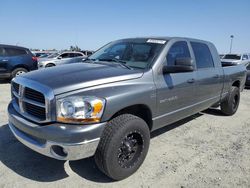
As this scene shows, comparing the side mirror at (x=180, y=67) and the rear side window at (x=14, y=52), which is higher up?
the side mirror at (x=180, y=67)

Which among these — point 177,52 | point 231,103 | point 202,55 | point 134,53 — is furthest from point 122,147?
point 231,103

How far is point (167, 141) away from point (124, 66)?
163 cm

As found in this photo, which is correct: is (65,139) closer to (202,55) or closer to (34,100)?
(34,100)

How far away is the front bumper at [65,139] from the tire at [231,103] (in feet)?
13.8

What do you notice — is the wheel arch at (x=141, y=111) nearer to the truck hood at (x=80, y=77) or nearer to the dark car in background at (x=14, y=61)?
the truck hood at (x=80, y=77)

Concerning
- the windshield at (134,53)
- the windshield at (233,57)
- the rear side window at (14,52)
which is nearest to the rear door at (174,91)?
the windshield at (134,53)

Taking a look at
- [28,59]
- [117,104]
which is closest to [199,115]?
[117,104]

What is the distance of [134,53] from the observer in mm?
3652

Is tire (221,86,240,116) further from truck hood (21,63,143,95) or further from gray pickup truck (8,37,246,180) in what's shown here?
truck hood (21,63,143,95)

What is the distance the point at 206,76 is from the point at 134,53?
5.27 feet

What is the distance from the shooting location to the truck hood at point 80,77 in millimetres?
2506

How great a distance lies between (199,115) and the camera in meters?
5.84

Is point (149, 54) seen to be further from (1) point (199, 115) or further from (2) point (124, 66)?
(1) point (199, 115)

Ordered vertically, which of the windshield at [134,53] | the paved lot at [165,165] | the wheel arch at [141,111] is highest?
the windshield at [134,53]
